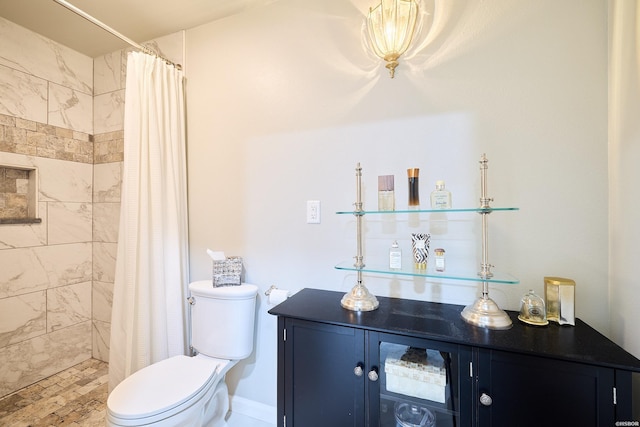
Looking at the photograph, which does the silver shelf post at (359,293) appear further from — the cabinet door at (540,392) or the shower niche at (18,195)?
the shower niche at (18,195)

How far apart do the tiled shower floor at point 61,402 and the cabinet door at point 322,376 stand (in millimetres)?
1353

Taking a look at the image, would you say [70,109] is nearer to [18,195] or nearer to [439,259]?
[18,195]

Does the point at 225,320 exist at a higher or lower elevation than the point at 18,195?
lower

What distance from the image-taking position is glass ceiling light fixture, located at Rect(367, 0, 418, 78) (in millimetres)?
1270

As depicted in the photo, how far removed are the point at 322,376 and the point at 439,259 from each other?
0.71 meters

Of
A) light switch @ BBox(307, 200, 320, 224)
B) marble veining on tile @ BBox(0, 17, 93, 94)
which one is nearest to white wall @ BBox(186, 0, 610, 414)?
light switch @ BBox(307, 200, 320, 224)

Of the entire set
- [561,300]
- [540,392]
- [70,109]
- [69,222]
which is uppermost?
[70,109]

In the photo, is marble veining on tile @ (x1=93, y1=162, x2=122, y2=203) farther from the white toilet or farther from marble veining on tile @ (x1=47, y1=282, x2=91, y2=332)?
the white toilet

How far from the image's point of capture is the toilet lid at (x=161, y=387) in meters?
1.13

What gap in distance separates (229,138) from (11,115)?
1.53 m

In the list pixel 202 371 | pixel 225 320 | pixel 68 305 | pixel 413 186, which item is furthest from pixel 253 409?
pixel 68 305

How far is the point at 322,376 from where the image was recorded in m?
1.15

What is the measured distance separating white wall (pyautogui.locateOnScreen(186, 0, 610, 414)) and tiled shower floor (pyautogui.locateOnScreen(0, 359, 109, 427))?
93cm

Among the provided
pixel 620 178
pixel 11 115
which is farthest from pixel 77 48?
pixel 620 178
